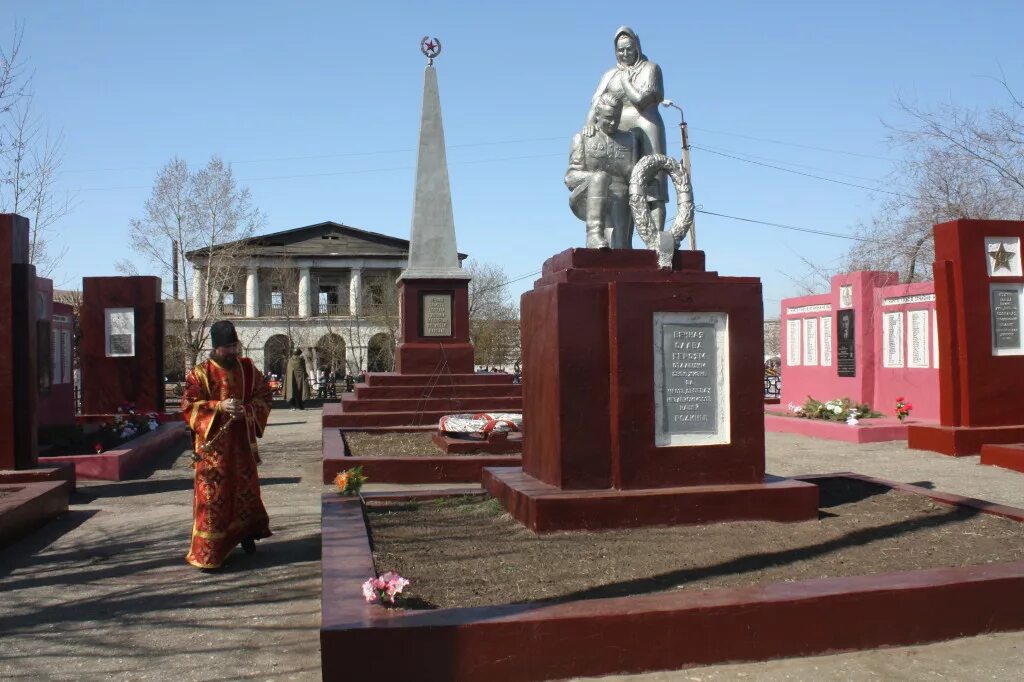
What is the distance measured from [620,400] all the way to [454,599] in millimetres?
2191

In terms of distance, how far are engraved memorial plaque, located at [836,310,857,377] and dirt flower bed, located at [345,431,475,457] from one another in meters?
8.14

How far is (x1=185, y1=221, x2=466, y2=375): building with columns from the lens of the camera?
45.0 meters

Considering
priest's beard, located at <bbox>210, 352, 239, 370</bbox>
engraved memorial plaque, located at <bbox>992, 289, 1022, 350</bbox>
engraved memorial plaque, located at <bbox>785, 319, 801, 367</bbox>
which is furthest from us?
engraved memorial plaque, located at <bbox>785, 319, 801, 367</bbox>

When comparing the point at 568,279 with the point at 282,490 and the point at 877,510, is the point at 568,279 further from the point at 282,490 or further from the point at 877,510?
the point at 282,490

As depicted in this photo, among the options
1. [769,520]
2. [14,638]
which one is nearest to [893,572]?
[769,520]

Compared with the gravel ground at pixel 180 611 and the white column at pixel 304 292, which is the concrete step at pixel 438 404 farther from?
the white column at pixel 304 292

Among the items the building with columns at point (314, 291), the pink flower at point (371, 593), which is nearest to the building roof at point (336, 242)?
the building with columns at point (314, 291)

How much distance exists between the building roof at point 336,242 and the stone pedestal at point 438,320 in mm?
31526

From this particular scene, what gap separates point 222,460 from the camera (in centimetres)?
634

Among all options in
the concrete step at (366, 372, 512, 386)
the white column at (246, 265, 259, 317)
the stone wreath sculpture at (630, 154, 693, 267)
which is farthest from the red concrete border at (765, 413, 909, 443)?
the white column at (246, 265, 259, 317)

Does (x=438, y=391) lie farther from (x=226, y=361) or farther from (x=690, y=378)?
(x=690, y=378)

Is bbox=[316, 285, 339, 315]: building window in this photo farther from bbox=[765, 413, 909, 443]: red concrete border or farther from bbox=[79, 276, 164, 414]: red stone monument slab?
bbox=[765, 413, 909, 443]: red concrete border

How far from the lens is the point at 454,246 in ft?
56.0

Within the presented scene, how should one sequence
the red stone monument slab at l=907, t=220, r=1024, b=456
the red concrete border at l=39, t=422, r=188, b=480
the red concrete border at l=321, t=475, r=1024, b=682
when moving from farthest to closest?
the red stone monument slab at l=907, t=220, r=1024, b=456 < the red concrete border at l=39, t=422, r=188, b=480 < the red concrete border at l=321, t=475, r=1024, b=682
